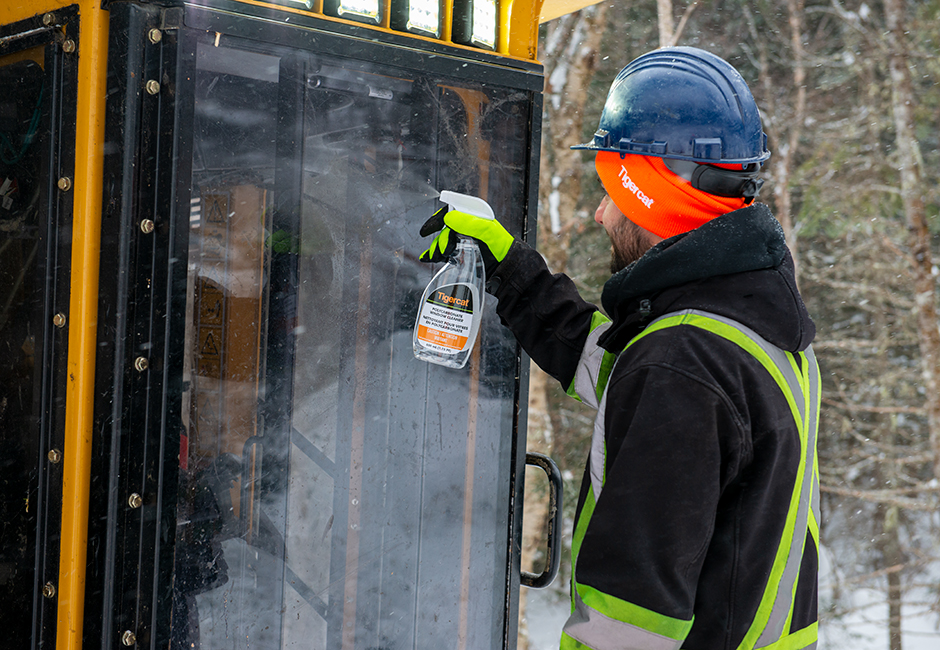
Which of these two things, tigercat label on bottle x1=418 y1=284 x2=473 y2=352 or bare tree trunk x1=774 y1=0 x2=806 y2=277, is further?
bare tree trunk x1=774 y1=0 x2=806 y2=277

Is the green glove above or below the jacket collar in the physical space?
above

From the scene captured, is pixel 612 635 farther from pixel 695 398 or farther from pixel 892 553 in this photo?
pixel 892 553

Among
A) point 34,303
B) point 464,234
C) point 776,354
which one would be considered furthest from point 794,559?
point 34,303

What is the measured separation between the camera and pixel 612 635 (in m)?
1.33

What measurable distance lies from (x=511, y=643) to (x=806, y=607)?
32.8 inches

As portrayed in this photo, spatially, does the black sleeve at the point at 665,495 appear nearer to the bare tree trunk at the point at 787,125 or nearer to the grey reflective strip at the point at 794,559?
the grey reflective strip at the point at 794,559

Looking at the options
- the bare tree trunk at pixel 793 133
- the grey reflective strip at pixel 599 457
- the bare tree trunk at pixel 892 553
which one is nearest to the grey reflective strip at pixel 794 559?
the grey reflective strip at pixel 599 457

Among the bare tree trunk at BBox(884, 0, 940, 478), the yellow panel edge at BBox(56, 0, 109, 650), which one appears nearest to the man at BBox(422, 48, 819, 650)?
the yellow panel edge at BBox(56, 0, 109, 650)

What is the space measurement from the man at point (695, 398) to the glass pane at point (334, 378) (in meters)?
0.42

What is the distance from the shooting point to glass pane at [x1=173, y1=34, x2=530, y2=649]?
1629 millimetres

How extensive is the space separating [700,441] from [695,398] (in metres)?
0.07

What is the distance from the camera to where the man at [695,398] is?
1306mm

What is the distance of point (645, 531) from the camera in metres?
1.30

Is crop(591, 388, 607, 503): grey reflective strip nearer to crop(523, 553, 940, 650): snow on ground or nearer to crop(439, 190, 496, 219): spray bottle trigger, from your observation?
crop(439, 190, 496, 219): spray bottle trigger
